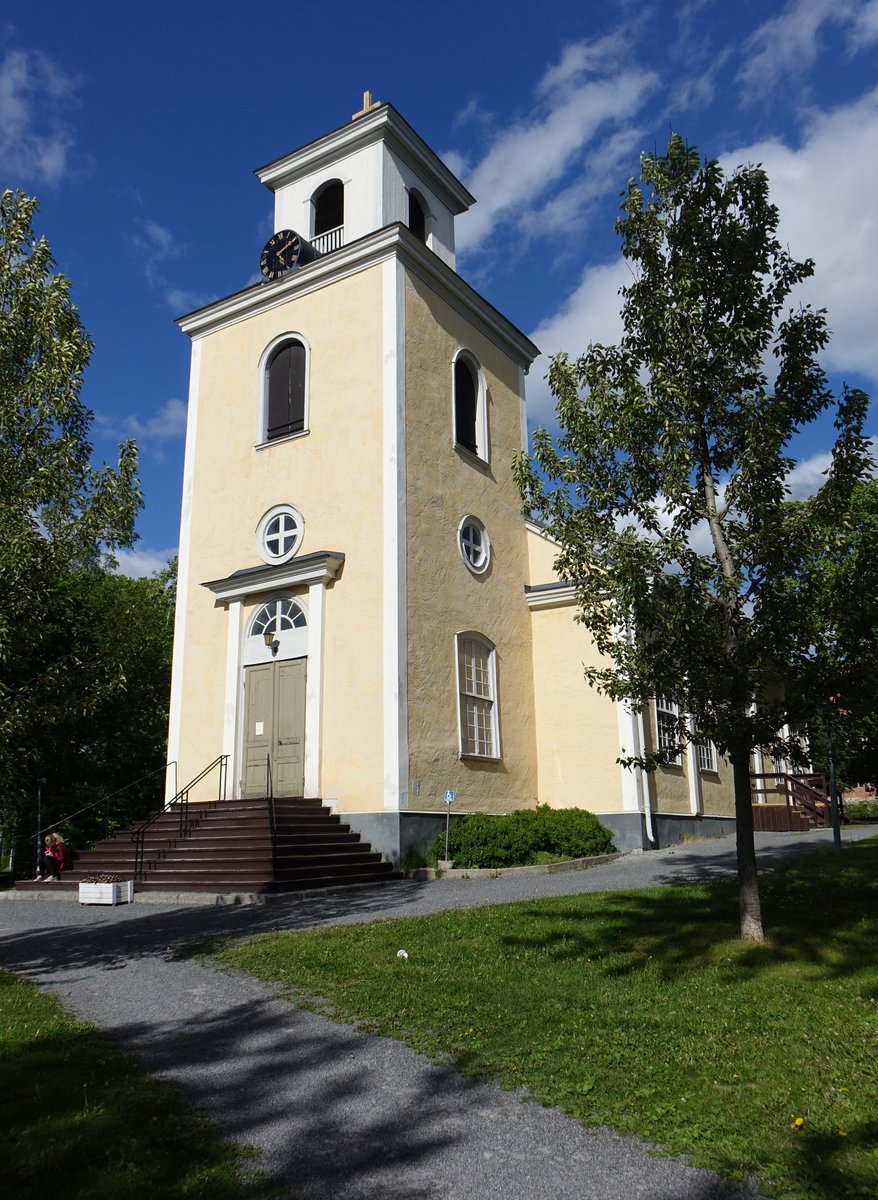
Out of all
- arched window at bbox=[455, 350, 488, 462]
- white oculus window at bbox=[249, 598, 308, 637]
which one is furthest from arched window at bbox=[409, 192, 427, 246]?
white oculus window at bbox=[249, 598, 308, 637]

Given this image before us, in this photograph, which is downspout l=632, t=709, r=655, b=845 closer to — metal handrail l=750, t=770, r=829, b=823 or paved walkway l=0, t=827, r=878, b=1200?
metal handrail l=750, t=770, r=829, b=823

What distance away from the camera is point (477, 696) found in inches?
744

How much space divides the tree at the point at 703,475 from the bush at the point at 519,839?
6961 millimetres

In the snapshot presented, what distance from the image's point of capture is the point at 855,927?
340 inches

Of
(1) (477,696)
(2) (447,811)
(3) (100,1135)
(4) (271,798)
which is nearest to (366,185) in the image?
(1) (477,696)

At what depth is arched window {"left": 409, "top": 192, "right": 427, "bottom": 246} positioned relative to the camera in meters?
21.9

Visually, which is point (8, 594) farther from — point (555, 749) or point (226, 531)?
point (555, 749)

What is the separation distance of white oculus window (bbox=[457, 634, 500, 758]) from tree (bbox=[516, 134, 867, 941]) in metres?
8.75

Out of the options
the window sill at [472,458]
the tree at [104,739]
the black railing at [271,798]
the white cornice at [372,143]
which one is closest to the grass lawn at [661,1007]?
the black railing at [271,798]

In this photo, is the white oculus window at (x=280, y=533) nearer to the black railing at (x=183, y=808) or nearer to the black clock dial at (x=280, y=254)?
the black railing at (x=183, y=808)

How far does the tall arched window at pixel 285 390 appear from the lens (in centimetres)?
1973

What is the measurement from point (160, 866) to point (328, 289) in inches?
471

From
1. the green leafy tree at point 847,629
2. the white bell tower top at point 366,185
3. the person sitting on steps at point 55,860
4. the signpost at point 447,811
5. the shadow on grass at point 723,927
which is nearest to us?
the shadow on grass at point 723,927

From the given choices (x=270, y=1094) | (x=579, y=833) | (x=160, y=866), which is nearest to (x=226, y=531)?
(x=160, y=866)
